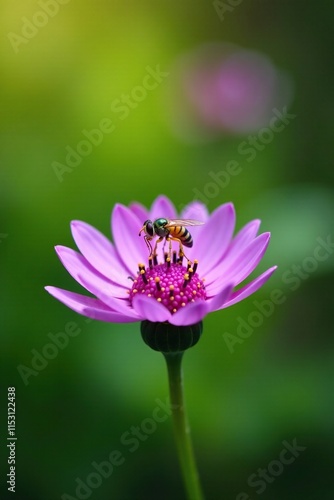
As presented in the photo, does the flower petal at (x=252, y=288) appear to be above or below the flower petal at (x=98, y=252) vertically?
below

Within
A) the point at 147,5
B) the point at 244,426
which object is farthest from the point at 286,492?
the point at 147,5

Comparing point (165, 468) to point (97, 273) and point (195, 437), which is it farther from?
point (97, 273)

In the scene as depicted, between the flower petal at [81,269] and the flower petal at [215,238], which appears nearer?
the flower petal at [81,269]

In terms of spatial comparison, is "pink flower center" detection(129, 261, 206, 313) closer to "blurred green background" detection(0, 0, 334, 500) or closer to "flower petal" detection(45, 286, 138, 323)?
"flower petal" detection(45, 286, 138, 323)

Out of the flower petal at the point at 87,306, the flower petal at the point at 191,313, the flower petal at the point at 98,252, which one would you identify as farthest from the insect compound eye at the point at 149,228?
the flower petal at the point at 191,313

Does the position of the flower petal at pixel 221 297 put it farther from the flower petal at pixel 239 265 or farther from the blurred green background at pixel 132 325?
the blurred green background at pixel 132 325

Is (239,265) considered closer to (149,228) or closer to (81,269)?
(149,228)
